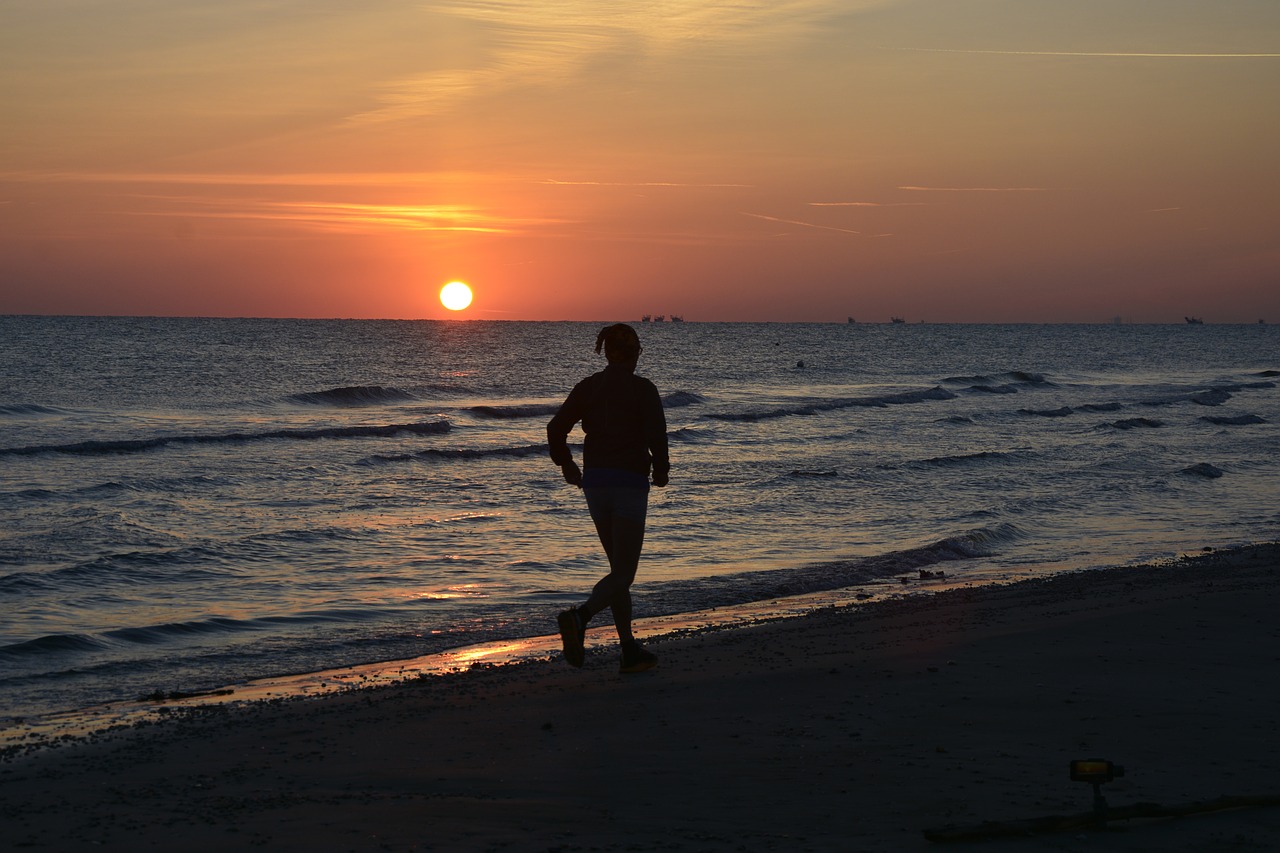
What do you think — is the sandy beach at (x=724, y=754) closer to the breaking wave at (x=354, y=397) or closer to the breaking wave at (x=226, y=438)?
the breaking wave at (x=226, y=438)

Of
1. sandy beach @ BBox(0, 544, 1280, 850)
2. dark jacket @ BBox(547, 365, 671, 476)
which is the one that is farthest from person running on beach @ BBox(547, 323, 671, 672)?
sandy beach @ BBox(0, 544, 1280, 850)

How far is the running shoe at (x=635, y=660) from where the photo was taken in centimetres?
726

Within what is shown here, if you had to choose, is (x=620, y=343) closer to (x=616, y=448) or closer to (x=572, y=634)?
(x=616, y=448)

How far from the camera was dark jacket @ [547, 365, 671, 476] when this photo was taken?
680 cm

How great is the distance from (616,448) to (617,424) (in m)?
0.14

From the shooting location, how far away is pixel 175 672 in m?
8.54

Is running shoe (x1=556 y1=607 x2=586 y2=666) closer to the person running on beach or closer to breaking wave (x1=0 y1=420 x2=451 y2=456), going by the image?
the person running on beach

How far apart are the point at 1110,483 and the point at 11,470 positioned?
20.6 metres

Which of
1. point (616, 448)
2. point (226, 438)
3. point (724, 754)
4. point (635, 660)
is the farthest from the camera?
point (226, 438)

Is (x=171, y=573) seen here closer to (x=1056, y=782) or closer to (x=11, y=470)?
(x=1056, y=782)

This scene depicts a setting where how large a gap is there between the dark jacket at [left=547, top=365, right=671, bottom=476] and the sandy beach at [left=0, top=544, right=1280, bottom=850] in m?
1.39

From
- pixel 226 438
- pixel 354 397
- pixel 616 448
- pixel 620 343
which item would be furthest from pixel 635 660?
pixel 354 397

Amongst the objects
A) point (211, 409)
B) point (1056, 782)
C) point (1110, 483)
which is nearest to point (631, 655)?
point (1056, 782)

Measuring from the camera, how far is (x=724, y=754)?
548 centimetres
